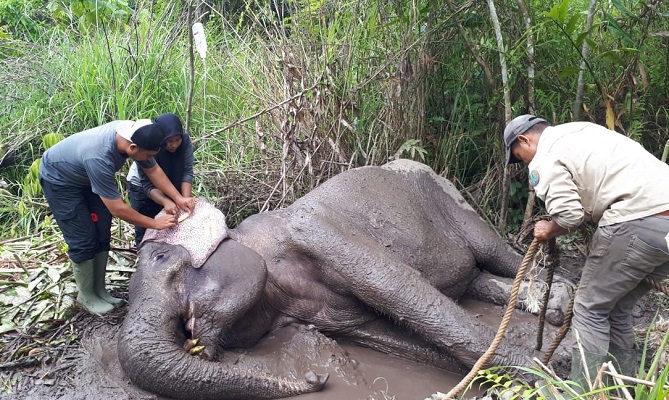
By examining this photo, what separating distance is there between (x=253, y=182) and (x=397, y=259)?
203 centimetres

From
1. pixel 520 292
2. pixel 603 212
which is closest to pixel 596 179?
pixel 603 212

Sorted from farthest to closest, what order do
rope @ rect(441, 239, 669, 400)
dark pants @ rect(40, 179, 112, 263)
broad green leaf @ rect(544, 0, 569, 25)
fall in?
broad green leaf @ rect(544, 0, 569, 25), dark pants @ rect(40, 179, 112, 263), rope @ rect(441, 239, 669, 400)

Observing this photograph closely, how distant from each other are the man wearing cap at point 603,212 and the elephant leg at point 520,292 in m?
0.75

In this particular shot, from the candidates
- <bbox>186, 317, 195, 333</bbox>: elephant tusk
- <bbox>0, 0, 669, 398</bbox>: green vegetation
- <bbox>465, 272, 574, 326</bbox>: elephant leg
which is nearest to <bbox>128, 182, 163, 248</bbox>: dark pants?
<bbox>0, 0, 669, 398</bbox>: green vegetation

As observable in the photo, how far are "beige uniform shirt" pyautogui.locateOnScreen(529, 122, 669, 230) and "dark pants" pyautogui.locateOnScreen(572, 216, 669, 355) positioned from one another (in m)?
0.07

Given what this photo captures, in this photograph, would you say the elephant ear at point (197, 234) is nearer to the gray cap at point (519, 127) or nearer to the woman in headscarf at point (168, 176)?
the woman in headscarf at point (168, 176)

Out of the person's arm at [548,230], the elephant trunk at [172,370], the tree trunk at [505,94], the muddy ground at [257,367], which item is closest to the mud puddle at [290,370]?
the muddy ground at [257,367]

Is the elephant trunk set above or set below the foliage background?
below

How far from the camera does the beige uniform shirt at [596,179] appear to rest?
8.97 feet

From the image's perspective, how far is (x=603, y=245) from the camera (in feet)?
9.36

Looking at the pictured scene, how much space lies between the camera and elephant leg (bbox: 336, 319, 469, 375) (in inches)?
132

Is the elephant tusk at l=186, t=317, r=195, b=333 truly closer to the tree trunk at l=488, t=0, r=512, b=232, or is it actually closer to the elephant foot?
the elephant foot

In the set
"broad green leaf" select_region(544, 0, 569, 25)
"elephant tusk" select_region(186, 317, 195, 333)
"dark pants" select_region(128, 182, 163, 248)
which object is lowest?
"elephant tusk" select_region(186, 317, 195, 333)

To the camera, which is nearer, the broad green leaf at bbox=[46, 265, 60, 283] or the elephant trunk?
the elephant trunk
